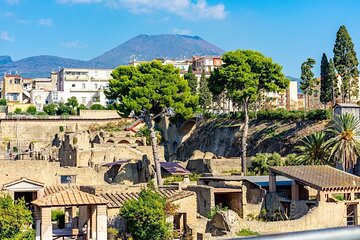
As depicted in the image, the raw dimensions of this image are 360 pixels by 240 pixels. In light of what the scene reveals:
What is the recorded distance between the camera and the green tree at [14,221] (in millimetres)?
20266

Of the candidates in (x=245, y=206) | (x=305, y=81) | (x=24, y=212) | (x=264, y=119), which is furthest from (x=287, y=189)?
(x=305, y=81)

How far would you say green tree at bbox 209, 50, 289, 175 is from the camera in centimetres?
4309

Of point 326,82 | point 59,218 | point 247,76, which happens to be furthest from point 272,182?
point 326,82

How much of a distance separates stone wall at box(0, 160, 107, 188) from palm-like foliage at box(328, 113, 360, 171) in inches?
491

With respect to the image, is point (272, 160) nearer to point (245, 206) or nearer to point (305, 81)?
point (245, 206)

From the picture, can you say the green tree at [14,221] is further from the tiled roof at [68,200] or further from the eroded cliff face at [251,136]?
the eroded cliff face at [251,136]

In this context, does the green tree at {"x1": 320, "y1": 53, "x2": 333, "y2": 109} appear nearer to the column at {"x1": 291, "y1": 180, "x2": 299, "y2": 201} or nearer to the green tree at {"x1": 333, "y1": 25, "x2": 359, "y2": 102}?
the green tree at {"x1": 333, "y1": 25, "x2": 359, "y2": 102}

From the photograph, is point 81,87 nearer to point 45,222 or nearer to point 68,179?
point 68,179

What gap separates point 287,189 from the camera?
95.5ft

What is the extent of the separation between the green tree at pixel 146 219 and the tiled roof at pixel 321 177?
766 cm

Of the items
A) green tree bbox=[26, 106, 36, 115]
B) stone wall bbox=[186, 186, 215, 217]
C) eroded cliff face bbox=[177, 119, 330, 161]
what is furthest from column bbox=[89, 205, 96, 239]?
green tree bbox=[26, 106, 36, 115]

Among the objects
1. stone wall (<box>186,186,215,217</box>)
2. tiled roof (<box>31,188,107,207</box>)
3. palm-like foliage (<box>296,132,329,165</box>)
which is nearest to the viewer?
tiled roof (<box>31,188,107,207</box>)

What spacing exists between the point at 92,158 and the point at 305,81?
2223cm

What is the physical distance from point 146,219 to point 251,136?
29835 mm
